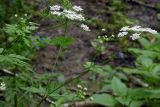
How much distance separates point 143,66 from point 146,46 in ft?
1.21

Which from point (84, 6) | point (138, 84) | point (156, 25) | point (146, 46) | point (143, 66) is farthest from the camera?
point (84, 6)

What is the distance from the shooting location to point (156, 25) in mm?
5727

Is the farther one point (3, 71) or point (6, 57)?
point (3, 71)

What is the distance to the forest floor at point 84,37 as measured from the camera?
4641 mm

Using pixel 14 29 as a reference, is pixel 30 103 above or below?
below

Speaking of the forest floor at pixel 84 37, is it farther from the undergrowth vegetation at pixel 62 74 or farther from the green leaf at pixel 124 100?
the green leaf at pixel 124 100

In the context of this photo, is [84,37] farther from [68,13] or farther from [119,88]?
[68,13]

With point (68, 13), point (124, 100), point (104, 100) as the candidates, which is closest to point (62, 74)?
point (104, 100)

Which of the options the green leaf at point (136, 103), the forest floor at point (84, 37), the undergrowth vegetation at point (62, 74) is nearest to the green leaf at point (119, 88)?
the undergrowth vegetation at point (62, 74)

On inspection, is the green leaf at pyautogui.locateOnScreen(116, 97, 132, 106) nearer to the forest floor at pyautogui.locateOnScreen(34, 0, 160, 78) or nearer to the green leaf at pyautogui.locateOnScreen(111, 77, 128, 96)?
the green leaf at pyautogui.locateOnScreen(111, 77, 128, 96)

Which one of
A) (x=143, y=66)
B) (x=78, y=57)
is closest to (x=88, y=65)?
(x=143, y=66)

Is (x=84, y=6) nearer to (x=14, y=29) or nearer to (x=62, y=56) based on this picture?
(x=62, y=56)

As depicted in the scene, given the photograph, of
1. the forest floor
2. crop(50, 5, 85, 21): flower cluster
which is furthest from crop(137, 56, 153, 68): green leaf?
crop(50, 5, 85, 21): flower cluster

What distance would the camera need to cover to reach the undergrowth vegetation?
2188 mm
